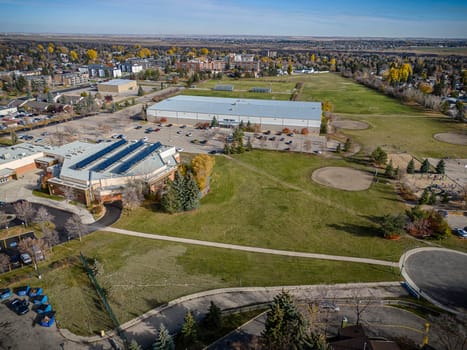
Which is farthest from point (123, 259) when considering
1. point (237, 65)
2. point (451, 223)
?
point (237, 65)

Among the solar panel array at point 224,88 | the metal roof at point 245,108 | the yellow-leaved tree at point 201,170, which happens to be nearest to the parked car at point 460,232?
the yellow-leaved tree at point 201,170

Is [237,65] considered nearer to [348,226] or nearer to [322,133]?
[322,133]

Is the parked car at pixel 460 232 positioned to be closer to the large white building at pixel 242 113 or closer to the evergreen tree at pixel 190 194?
the evergreen tree at pixel 190 194

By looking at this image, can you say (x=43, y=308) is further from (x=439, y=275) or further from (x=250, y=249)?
(x=439, y=275)

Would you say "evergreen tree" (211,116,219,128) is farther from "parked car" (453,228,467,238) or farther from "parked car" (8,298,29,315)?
"parked car" (8,298,29,315)

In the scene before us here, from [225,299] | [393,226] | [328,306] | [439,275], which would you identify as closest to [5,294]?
[225,299]
